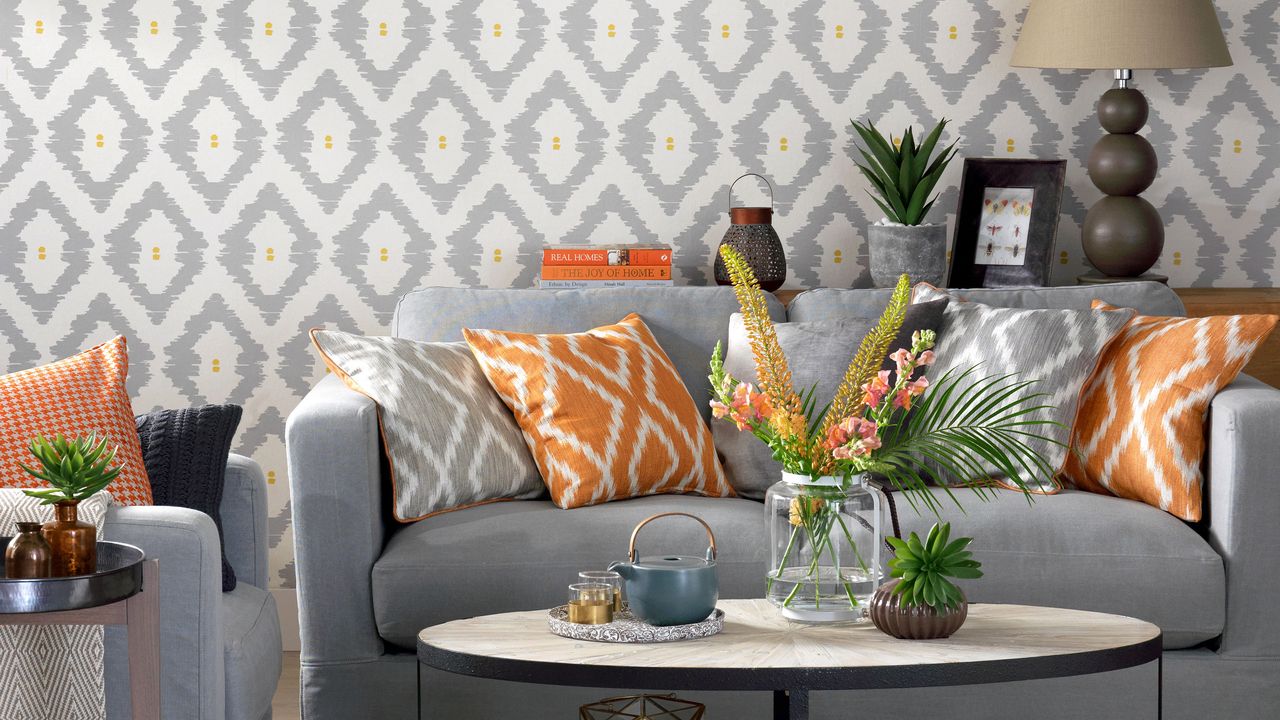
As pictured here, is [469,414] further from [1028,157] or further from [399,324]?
[1028,157]

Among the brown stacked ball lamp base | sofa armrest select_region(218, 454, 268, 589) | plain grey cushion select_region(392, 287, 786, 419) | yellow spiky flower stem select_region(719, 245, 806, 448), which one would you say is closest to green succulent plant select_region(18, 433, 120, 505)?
sofa armrest select_region(218, 454, 268, 589)

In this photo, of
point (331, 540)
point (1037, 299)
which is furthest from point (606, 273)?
point (331, 540)

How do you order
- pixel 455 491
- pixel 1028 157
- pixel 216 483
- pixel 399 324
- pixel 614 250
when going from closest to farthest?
pixel 216 483 < pixel 455 491 < pixel 399 324 < pixel 614 250 < pixel 1028 157

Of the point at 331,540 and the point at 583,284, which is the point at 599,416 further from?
the point at 583,284

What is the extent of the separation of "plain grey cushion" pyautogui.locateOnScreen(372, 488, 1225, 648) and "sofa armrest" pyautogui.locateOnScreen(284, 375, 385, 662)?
0.14 ft

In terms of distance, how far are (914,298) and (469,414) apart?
3.60 feet

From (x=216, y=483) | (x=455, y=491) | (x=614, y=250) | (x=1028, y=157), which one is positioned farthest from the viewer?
(x=1028, y=157)

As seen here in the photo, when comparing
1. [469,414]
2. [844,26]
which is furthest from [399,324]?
[844,26]

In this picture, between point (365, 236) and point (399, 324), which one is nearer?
point (399, 324)

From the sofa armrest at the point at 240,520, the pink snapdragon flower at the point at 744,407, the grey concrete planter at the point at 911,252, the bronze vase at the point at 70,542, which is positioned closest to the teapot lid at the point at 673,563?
the pink snapdragon flower at the point at 744,407

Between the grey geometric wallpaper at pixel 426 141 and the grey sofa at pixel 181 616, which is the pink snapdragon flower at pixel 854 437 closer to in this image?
the grey sofa at pixel 181 616

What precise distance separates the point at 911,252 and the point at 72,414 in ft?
6.77

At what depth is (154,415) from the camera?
7.76ft

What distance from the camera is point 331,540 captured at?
246cm
